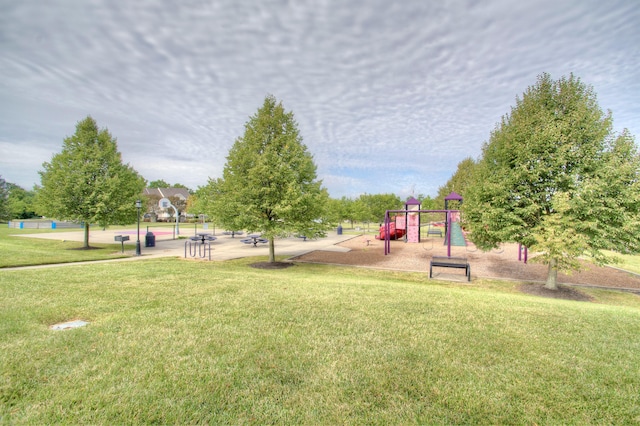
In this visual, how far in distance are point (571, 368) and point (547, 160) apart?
8976mm

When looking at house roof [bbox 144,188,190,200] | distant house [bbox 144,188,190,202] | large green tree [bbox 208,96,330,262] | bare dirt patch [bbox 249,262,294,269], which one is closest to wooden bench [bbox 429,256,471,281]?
large green tree [bbox 208,96,330,262]

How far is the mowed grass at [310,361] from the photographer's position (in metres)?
2.95

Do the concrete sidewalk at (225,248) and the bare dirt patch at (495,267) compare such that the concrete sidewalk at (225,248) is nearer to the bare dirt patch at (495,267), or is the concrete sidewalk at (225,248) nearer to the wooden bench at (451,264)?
the bare dirt patch at (495,267)

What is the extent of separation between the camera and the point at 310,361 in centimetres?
386

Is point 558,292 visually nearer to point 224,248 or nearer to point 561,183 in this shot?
point 561,183

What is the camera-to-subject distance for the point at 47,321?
5.19m

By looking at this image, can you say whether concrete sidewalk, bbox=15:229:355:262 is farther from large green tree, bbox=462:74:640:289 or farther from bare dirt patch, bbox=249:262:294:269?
large green tree, bbox=462:74:640:289

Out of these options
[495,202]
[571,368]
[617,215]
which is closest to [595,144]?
[617,215]

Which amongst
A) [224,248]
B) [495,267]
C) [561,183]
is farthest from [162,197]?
[561,183]

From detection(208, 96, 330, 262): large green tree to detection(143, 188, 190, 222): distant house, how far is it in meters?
67.1

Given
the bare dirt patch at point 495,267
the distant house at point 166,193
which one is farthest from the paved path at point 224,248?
the distant house at point 166,193

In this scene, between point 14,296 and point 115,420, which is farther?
point 14,296

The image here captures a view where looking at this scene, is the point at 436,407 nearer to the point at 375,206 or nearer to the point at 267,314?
the point at 267,314

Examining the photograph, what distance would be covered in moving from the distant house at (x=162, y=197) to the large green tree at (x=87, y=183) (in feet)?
188
